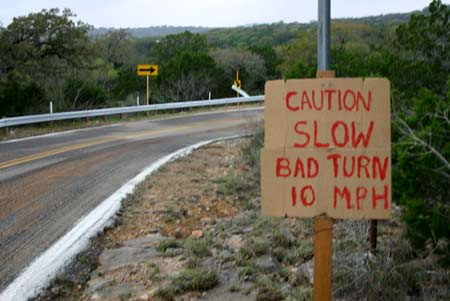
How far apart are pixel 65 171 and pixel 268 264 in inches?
261

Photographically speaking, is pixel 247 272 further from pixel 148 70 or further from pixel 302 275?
pixel 148 70

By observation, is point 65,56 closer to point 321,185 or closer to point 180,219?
point 180,219

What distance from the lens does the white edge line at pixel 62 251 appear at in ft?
17.1

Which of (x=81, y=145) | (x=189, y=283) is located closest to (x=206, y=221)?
(x=189, y=283)

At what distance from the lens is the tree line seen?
4895 mm

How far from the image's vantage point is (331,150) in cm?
362

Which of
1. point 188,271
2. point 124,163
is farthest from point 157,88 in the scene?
A: point 188,271

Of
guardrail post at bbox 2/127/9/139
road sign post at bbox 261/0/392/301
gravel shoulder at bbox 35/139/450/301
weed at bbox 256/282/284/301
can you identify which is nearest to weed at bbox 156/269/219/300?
gravel shoulder at bbox 35/139/450/301

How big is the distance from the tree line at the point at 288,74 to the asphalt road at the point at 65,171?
11.8 feet

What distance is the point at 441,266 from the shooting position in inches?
189

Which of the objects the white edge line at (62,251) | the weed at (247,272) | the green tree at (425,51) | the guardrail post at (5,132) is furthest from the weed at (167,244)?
the guardrail post at (5,132)

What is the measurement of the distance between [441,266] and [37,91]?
67.2 ft

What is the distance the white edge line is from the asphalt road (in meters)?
0.11

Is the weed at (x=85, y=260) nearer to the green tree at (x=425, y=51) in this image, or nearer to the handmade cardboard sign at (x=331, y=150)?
the handmade cardboard sign at (x=331, y=150)
